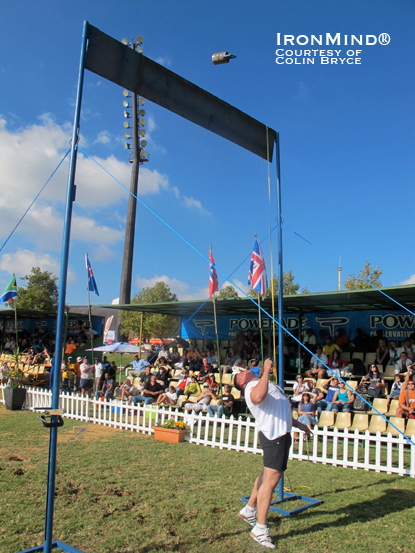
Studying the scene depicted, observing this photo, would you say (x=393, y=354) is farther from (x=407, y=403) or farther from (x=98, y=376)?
(x=98, y=376)

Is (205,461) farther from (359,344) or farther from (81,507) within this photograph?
(359,344)

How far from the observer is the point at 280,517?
479cm

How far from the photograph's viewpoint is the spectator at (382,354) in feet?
44.8

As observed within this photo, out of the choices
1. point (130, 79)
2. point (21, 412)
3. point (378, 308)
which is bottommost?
point (21, 412)

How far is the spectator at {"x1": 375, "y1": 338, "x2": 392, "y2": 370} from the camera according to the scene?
13664 millimetres

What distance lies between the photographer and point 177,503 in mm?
5168

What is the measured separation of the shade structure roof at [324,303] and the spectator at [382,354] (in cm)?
129

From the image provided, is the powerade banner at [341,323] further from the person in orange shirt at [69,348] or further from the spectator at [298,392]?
the person in orange shirt at [69,348]

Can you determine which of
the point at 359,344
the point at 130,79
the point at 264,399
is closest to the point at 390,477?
the point at 264,399

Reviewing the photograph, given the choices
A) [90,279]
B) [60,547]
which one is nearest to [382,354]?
[90,279]

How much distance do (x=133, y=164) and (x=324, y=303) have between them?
21660 mm

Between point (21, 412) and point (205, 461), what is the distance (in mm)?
7284

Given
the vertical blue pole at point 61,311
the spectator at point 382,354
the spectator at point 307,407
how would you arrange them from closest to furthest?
1. the vertical blue pole at point 61,311
2. the spectator at point 307,407
3. the spectator at point 382,354

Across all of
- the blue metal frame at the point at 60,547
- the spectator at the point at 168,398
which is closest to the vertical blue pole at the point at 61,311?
the blue metal frame at the point at 60,547
